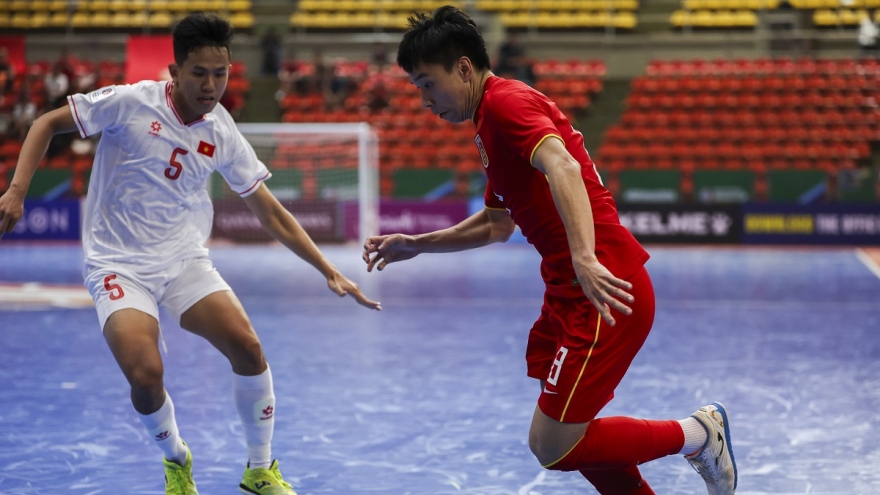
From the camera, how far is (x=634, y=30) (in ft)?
88.6

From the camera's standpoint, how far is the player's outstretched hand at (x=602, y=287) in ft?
10.2

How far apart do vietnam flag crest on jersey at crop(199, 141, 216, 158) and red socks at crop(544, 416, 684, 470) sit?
7.21 feet

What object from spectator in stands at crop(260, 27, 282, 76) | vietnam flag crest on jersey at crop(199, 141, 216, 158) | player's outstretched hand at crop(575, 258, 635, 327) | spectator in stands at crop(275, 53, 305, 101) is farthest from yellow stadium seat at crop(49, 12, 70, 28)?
player's outstretched hand at crop(575, 258, 635, 327)

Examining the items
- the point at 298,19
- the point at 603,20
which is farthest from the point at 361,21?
the point at 603,20

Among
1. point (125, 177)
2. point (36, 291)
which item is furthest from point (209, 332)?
point (36, 291)

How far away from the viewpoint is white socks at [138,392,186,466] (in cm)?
429

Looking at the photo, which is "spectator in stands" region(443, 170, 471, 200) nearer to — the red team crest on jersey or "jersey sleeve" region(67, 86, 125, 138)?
"jersey sleeve" region(67, 86, 125, 138)

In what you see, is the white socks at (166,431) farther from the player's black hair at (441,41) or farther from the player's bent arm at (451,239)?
the player's black hair at (441,41)

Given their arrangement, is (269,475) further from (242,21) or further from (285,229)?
(242,21)

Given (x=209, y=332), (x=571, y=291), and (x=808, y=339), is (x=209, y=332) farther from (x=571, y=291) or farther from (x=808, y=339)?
(x=808, y=339)

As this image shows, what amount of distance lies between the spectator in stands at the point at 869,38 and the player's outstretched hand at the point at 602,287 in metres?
24.3

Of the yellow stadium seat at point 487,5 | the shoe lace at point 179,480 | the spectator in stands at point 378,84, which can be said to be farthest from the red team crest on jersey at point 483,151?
the yellow stadium seat at point 487,5

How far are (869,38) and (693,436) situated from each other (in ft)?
77.9

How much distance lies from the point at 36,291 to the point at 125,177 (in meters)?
8.75
